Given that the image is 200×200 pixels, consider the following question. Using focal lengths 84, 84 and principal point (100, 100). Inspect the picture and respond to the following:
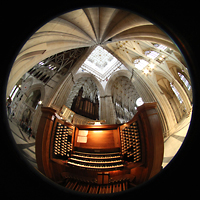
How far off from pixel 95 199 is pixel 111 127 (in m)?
1.51

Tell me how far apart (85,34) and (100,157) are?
527 centimetres

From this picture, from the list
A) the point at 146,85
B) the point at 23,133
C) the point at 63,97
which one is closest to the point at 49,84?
the point at 63,97

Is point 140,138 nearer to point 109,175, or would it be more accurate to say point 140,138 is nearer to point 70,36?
point 109,175

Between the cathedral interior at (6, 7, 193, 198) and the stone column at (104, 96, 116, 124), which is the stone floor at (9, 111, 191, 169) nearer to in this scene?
the cathedral interior at (6, 7, 193, 198)

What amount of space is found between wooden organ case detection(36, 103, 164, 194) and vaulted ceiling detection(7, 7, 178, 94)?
5.00ft

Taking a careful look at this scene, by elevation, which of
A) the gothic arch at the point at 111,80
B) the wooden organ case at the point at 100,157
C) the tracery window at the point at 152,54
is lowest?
the wooden organ case at the point at 100,157

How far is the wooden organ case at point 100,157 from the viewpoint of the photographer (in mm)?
1196

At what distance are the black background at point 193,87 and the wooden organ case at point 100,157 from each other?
230 mm

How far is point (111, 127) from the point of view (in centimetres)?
228

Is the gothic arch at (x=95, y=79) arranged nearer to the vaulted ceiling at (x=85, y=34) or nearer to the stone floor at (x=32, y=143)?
the vaulted ceiling at (x=85, y=34)

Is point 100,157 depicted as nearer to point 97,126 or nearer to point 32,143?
point 97,126

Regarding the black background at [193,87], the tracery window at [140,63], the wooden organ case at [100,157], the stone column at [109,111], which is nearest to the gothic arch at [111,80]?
the stone column at [109,111]

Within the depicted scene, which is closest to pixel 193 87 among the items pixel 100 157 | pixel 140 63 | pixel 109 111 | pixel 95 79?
pixel 100 157

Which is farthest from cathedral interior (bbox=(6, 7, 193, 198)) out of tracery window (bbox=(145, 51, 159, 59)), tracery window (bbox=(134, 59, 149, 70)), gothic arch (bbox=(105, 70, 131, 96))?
gothic arch (bbox=(105, 70, 131, 96))
